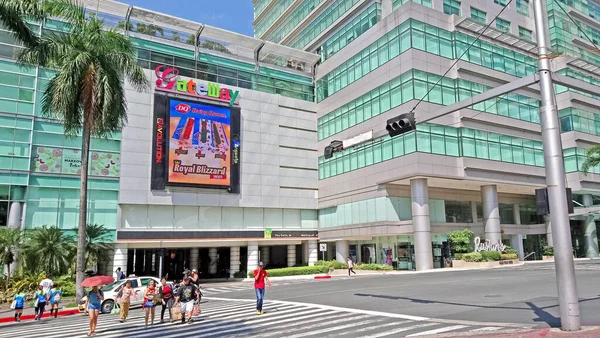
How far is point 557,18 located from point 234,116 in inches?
1672

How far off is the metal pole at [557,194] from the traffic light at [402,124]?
11.8 ft

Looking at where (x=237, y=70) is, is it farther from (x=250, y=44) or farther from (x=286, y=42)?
(x=286, y=42)

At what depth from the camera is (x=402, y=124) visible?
45.6 ft

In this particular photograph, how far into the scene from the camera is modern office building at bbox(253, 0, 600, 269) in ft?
133

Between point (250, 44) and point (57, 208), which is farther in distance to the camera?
point (250, 44)

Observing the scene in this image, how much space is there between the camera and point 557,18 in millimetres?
56406

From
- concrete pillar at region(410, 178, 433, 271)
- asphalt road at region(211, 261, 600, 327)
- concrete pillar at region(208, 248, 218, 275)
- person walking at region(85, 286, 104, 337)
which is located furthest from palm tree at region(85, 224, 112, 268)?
concrete pillar at region(410, 178, 433, 271)

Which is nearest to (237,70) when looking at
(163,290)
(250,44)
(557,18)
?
(250,44)

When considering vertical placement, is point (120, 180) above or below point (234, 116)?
below

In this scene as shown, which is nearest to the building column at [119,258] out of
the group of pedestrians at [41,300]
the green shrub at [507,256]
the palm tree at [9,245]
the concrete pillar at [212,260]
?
the palm tree at [9,245]

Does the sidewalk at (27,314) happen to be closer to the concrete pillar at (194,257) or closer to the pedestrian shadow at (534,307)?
the pedestrian shadow at (534,307)

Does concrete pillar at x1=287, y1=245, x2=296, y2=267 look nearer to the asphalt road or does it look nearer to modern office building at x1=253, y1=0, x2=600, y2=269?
modern office building at x1=253, y1=0, x2=600, y2=269

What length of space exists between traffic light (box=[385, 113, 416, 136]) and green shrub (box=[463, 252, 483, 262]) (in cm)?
2961

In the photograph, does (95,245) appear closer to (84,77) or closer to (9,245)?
(9,245)
